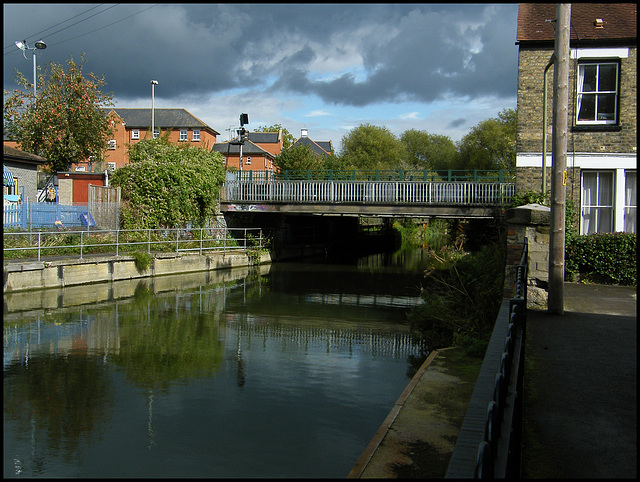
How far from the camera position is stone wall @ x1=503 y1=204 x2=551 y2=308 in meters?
9.42

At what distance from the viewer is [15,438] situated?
6.88m

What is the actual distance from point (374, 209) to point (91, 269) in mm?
13550

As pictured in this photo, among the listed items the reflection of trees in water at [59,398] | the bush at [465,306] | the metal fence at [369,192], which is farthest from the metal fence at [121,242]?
the bush at [465,306]

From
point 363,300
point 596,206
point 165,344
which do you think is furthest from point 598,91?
point 165,344

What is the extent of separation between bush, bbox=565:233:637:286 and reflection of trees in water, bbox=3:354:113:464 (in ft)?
33.6

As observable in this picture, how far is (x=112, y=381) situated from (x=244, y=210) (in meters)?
22.5

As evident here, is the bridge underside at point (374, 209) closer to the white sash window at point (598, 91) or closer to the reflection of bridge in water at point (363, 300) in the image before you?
the reflection of bridge in water at point (363, 300)

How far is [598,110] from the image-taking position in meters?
17.5

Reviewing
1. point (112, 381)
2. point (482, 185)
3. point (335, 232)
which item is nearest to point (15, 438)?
point (112, 381)

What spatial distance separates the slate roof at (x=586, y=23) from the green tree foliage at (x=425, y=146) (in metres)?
72.5

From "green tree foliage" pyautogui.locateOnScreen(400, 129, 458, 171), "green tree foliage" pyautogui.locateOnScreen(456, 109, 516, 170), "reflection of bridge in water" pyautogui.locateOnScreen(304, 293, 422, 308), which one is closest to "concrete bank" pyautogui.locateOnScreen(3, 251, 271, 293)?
"reflection of bridge in water" pyautogui.locateOnScreen(304, 293, 422, 308)

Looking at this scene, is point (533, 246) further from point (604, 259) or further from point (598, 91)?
point (598, 91)

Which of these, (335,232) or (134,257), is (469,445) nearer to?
(134,257)

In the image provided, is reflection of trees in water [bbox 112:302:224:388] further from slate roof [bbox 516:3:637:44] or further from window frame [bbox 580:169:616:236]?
slate roof [bbox 516:3:637:44]
